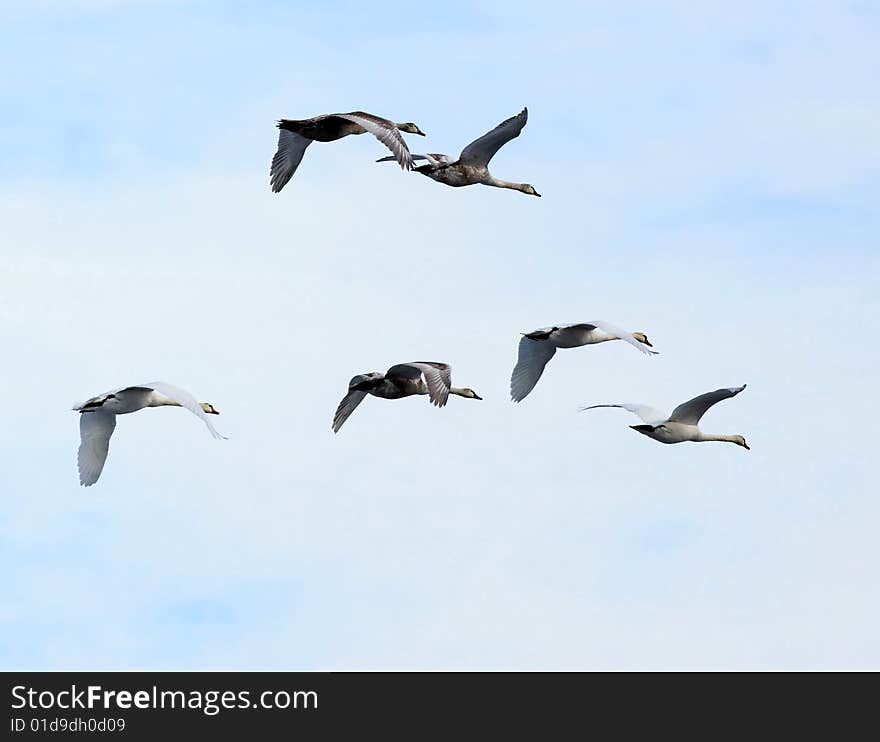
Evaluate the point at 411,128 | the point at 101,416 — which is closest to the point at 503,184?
the point at 411,128

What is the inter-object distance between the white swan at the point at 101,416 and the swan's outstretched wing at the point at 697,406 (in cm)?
1055

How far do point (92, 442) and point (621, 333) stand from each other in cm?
1218

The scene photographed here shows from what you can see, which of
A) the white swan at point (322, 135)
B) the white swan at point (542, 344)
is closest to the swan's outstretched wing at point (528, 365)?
the white swan at point (542, 344)

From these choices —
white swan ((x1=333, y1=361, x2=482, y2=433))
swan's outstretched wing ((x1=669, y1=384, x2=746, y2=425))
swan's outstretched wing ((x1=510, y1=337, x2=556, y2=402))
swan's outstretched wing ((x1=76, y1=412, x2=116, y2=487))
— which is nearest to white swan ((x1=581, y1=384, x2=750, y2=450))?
swan's outstretched wing ((x1=669, y1=384, x2=746, y2=425))

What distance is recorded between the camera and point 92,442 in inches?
1619

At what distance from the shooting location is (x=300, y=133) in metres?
43.2

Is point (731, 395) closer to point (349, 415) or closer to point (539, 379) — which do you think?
point (539, 379)

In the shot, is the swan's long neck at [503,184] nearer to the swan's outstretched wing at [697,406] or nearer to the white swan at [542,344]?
the white swan at [542,344]

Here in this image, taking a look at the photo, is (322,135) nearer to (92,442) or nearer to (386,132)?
(386,132)

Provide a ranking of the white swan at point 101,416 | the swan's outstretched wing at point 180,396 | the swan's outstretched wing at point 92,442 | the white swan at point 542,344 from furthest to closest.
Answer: the white swan at point 542,344, the swan's outstretched wing at point 92,442, the white swan at point 101,416, the swan's outstretched wing at point 180,396

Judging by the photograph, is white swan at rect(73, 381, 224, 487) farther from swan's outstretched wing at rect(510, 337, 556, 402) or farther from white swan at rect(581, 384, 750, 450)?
white swan at rect(581, 384, 750, 450)

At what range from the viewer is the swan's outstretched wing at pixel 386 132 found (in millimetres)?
39375
